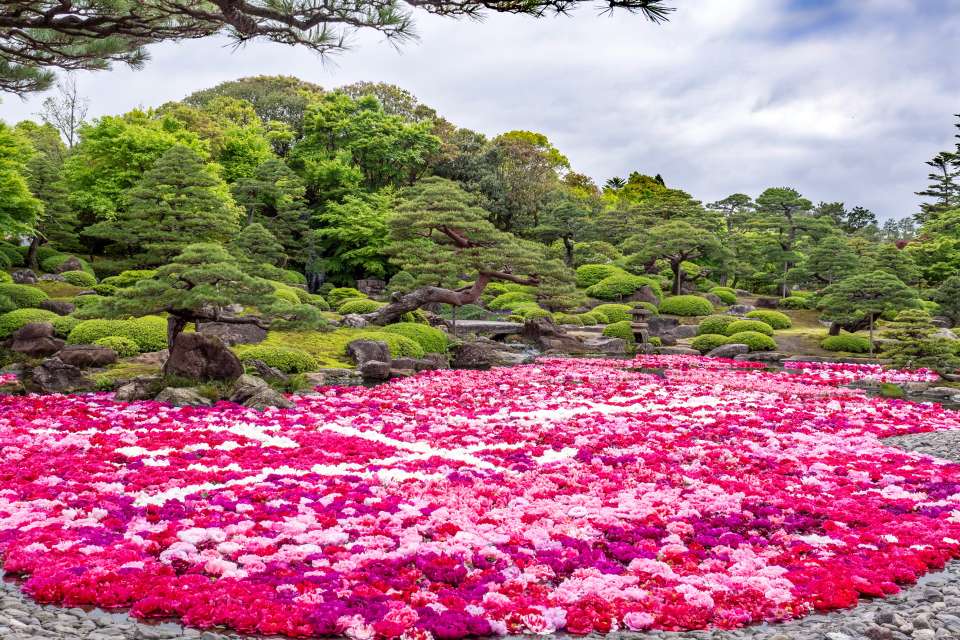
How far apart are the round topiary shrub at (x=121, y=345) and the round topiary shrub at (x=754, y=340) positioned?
70.9 ft

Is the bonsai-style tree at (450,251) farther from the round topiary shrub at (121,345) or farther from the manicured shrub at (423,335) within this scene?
the round topiary shrub at (121,345)

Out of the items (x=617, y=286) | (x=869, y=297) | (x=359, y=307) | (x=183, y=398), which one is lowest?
(x=183, y=398)

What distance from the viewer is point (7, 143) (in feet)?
72.6

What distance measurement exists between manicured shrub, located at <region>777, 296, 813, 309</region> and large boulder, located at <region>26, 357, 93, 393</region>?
37.9 metres

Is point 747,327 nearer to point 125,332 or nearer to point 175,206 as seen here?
point 175,206

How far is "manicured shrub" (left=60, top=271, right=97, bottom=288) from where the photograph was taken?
89.7ft

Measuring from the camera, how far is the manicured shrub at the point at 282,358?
17328 millimetres

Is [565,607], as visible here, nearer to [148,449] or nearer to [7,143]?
[148,449]

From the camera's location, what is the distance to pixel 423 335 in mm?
22766

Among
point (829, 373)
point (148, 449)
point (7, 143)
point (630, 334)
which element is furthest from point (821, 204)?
point (148, 449)

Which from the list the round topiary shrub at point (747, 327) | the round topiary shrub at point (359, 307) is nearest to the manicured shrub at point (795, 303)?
the round topiary shrub at point (747, 327)

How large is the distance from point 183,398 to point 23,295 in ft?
38.6

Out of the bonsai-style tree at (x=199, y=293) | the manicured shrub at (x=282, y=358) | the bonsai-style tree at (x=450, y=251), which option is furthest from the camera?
the bonsai-style tree at (x=450, y=251)

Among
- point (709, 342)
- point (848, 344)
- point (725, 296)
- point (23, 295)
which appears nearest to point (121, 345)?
point (23, 295)
